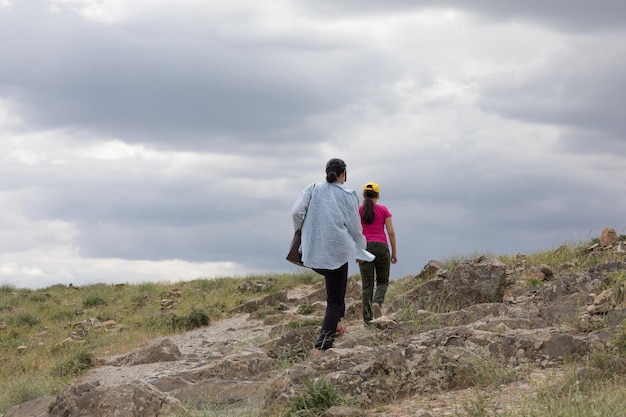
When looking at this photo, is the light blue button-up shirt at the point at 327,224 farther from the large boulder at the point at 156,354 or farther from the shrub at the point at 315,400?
the large boulder at the point at 156,354

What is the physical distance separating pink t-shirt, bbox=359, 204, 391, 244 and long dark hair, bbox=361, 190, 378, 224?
7cm

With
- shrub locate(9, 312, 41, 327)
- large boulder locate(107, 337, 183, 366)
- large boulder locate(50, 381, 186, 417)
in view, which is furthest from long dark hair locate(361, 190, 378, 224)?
shrub locate(9, 312, 41, 327)

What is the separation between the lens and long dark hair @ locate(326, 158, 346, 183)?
30.3 feet

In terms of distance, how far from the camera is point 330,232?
29.6 ft

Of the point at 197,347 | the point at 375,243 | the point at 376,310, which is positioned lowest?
the point at 197,347

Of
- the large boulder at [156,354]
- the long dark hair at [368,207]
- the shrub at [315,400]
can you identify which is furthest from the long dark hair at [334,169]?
the large boulder at [156,354]

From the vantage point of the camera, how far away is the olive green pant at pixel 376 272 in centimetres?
1115

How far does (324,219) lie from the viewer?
9070mm

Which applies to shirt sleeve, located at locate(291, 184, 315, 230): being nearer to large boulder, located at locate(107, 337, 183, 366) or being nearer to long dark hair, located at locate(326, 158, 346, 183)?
long dark hair, located at locate(326, 158, 346, 183)

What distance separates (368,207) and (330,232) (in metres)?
2.15

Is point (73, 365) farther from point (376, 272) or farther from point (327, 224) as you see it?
point (327, 224)

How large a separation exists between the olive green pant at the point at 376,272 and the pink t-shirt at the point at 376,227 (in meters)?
0.09

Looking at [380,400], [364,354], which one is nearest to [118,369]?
[364,354]

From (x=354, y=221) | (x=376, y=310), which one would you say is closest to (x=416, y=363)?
(x=354, y=221)
